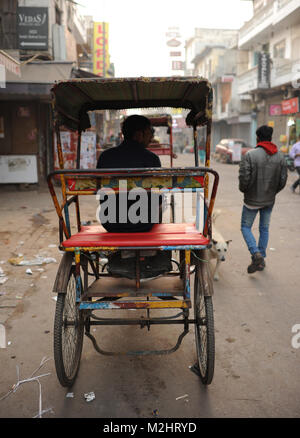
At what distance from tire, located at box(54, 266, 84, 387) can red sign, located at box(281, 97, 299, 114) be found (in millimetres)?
20640

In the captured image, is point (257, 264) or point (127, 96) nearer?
point (127, 96)

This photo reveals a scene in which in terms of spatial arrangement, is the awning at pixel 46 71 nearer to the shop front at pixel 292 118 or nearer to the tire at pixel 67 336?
the tire at pixel 67 336

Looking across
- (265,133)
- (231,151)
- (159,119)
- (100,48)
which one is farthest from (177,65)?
(265,133)

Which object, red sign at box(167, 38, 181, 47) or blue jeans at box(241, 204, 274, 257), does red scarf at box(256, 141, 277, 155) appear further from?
red sign at box(167, 38, 181, 47)

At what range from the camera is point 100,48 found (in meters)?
24.3

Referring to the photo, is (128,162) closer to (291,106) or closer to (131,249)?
(131,249)

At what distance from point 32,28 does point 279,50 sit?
719 inches

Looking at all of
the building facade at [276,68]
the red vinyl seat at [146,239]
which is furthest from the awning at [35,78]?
the building facade at [276,68]

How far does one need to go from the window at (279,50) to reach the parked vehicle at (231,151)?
6.11m

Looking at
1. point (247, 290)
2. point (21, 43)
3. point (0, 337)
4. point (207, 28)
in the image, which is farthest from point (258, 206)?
point (207, 28)

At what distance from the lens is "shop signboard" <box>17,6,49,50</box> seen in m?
12.2

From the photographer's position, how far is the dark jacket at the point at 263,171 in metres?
5.14

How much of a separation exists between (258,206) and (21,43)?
34.7ft

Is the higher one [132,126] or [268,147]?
[132,126]
